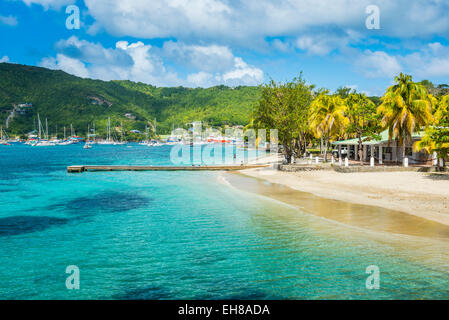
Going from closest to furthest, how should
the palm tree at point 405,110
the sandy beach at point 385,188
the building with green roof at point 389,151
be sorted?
1. the sandy beach at point 385,188
2. the palm tree at point 405,110
3. the building with green roof at point 389,151

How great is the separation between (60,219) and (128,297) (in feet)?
41.5

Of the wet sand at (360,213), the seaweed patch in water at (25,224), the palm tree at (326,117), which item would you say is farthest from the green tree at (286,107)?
the seaweed patch in water at (25,224)

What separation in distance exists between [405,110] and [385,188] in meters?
16.0

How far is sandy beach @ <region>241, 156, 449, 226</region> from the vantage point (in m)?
18.8

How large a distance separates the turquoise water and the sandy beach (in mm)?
5062

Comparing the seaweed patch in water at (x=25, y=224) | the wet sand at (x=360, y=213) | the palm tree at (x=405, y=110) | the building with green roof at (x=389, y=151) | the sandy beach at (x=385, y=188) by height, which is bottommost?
the seaweed patch in water at (x=25, y=224)

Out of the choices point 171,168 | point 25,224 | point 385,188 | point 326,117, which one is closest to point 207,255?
point 25,224

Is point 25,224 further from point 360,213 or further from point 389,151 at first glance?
point 389,151

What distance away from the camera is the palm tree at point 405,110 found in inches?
1446

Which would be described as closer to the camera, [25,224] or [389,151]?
[25,224]

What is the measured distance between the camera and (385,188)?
25.2 meters

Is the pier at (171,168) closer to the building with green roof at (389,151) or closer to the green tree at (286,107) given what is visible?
the green tree at (286,107)

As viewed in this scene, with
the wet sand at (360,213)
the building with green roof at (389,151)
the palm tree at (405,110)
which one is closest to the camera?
the wet sand at (360,213)
